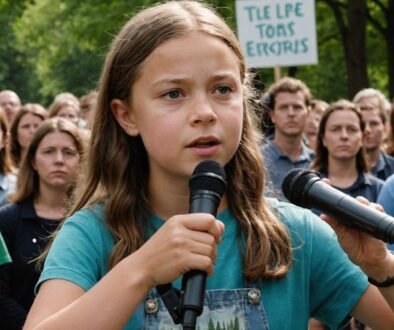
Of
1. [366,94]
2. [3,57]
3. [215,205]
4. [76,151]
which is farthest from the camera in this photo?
[3,57]

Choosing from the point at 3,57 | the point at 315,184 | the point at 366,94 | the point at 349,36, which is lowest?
the point at 315,184

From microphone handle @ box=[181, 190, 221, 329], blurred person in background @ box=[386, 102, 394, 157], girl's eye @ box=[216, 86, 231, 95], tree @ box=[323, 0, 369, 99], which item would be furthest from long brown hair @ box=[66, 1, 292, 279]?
tree @ box=[323, 0, 369, 99]

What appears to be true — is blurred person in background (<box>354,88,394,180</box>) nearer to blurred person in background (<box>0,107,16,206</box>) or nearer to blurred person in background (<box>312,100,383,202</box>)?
blurred person in background (<box>312,100,383,202</box>)

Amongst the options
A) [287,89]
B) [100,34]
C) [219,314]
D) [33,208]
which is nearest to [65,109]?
[287,89]

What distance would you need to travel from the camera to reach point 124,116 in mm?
2898

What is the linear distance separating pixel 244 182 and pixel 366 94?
328 inches

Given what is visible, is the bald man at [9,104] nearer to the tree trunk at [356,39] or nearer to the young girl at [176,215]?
the young girl at [176,215]

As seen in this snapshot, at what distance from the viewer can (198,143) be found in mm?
2557

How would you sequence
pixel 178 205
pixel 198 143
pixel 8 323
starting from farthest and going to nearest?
pixel 8 323
pixel 178 205
pixel 198 143

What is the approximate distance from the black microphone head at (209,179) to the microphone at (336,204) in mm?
187

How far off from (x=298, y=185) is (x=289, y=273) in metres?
0.42

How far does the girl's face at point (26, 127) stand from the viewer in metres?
9.55

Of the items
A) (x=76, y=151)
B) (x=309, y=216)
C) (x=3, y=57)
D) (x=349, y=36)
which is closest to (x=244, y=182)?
(x=309, y=216)

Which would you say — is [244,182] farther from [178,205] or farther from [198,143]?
[198,143]
